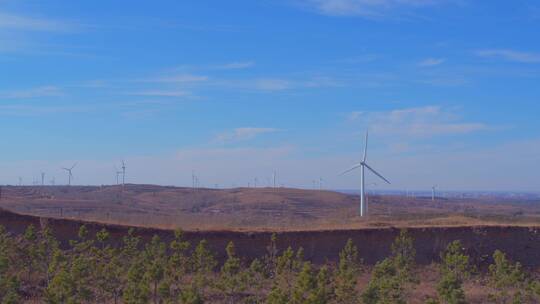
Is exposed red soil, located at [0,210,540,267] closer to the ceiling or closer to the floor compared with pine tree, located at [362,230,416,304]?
closer to the ceiling

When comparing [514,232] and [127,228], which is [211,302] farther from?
[514,232]

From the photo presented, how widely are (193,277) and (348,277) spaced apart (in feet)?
29.3

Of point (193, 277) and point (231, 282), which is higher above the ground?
point (231, 282)

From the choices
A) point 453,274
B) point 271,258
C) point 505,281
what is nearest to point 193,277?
point 271,258

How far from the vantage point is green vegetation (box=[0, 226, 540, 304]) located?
91.8 feet

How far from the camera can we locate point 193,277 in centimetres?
3816

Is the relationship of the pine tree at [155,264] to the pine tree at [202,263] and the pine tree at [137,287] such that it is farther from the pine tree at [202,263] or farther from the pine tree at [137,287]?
the pine tree at [202,263]

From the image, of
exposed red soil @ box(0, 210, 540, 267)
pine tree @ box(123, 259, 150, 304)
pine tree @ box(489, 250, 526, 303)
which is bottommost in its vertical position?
pine tree @ box(489, 250, 526, 303)

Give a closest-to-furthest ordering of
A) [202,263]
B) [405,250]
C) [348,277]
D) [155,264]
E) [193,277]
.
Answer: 1. [155,264]
2. [348,277]
3. [193,277]
4. [202,263]
5. [405,250]

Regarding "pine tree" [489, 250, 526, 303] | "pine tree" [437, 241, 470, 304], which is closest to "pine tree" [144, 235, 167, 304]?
"pine tree" [437, 241, 470, 304]

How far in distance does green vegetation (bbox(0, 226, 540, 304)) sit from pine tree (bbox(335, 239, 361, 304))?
0.06 meters

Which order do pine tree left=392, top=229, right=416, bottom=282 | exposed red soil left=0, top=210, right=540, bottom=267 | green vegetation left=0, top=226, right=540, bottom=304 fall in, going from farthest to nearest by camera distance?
pine tree left=392, top=229, right=416, bottom=282 < exposed red soil left=0, top=210, right=540, bottom=267 < green vegetation left=0, top=226, right=540, bottom=304

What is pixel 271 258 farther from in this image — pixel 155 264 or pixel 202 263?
pixel 155 264

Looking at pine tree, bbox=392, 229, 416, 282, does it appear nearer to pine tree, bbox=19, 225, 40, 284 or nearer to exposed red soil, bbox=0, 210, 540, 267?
exposed red soil, bbox=0, 210, 540, 267
